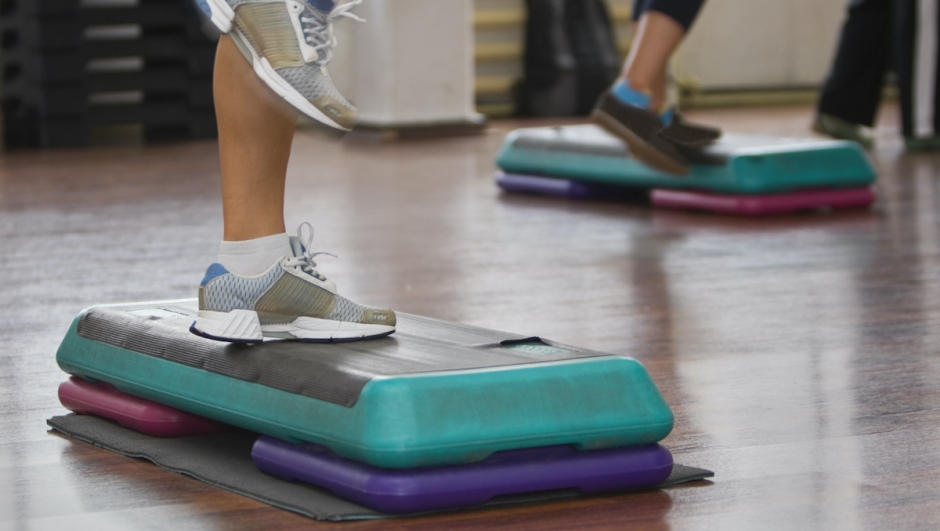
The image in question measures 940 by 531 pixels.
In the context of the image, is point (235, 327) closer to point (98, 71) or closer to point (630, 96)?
point (630, 96)

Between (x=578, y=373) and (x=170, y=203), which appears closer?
(x=578, y=373)

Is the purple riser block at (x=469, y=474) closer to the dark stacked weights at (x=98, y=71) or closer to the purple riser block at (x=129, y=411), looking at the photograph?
the purple riser block at (x=129, y=411)

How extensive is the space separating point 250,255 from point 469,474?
0.42 m

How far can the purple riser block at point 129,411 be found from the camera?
1.66 metres

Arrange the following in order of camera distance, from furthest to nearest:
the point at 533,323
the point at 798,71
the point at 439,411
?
the point at 798,71
the point at 533,323
the point at 439,411

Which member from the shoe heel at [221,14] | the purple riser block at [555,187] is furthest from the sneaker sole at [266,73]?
the purple riser block at [555,187]

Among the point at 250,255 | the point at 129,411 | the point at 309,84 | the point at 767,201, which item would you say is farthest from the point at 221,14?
the point at 767,201

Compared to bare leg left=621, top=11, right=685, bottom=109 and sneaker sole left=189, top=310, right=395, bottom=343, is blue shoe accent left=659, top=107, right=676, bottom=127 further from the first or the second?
sneaker sole left=189, top=310, right=395, bottom=343

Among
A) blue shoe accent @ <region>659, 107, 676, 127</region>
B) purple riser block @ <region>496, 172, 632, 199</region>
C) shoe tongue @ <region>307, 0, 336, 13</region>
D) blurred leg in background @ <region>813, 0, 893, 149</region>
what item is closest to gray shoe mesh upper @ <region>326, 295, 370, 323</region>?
shoe tongue @ <region>307, 0, 336, 13</region>

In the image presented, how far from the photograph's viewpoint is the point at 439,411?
1352mm

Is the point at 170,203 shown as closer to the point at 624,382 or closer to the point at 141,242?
the point at 141,242

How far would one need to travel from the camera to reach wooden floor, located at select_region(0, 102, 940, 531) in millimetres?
1384

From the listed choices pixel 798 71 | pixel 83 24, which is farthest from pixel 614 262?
pixel 798 71

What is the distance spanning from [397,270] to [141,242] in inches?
31.6
